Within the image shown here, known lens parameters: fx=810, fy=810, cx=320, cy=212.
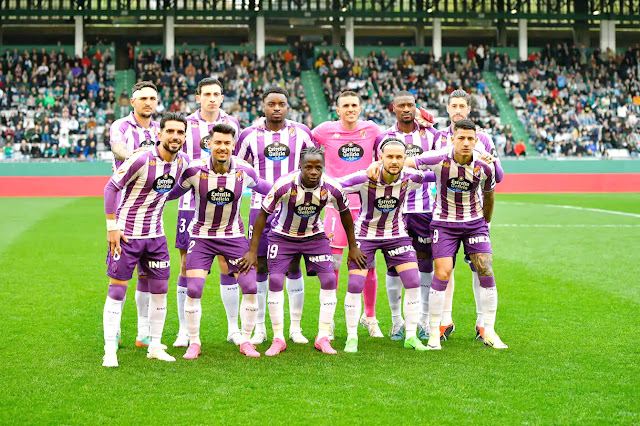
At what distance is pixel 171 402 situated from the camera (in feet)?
18.0

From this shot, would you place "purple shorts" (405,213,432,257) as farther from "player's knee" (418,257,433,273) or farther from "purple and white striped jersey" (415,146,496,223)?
"purple and white striped jersey" (415,146,496,223)

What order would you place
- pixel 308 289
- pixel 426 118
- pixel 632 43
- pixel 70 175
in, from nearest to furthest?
1. pixel 426 118
2. pixel 308 289
3. pixel 70 175
4. pixel 632 43

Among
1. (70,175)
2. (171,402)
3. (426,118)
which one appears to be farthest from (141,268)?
(70,175)

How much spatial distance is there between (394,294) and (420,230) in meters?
0.68

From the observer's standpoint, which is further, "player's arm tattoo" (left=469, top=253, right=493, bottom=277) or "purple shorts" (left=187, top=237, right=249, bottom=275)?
"player's arm tattoo" (left=469, top=253, right=493, bottom=277)

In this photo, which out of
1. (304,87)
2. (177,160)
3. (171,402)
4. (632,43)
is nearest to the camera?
(171,402)

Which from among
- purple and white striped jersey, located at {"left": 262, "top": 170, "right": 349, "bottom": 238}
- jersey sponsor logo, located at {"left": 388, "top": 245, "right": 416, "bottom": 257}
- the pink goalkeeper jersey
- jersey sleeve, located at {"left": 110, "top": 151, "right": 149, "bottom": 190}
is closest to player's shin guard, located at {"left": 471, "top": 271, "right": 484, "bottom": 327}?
jersey sponsor logo, located at {"left": 388, "top": 245, "right": 416, "bottom": 257}

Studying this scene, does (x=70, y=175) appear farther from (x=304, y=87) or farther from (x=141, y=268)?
(x=141, y=268)

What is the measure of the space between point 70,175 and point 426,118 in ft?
64.4

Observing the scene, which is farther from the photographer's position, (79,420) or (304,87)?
(304,87)

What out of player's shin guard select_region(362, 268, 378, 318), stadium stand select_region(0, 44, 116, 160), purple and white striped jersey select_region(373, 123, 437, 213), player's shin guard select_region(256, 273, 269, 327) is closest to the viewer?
player's shin guard select_region(256, 273, 269, 327)

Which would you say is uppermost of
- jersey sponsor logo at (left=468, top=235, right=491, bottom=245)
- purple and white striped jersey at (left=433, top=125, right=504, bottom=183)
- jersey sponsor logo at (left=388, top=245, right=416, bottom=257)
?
purple and white striped jersey at (left=433, top=125, right=504, bottom=183)

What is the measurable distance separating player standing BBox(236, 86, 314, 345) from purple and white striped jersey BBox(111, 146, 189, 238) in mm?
975

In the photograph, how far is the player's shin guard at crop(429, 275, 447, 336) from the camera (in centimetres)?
717
